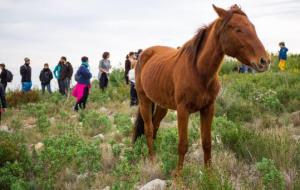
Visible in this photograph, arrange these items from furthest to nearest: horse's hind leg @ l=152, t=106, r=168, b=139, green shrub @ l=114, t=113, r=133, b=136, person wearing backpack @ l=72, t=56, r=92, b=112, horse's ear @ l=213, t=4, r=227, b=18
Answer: person wearing backpack @ l=72, t=56, r=92, b=112 → green shrub @ l=114, t=113, r=133, b=136 → horse's hind leg @ l=152, t=106, r=168, b=139 → horse's ear @ l=213, t=4, r=227, b=18

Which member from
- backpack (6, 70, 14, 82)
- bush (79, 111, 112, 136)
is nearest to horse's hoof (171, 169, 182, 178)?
bush (79, 111, 112, 136)

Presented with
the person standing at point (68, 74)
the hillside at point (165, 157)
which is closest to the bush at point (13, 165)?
the hillside at point (165, 157)

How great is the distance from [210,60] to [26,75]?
15929 millimetres

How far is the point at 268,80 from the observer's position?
1577cm

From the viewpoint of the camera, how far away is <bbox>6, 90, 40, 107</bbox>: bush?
19.7 metres

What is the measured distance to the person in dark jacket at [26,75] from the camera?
2062 cm

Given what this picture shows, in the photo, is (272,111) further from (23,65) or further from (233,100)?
(23,65)

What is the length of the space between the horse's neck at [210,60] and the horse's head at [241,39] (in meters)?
0.25

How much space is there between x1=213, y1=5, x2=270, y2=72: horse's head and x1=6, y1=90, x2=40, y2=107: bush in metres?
15.2

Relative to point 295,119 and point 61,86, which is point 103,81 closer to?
point 61,86

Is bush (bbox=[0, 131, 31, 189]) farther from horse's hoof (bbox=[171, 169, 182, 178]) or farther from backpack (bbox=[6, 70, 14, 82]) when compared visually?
backpack (bbox=[6, 70, 14, 82])

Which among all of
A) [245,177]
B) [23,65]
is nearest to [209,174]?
[245,177]

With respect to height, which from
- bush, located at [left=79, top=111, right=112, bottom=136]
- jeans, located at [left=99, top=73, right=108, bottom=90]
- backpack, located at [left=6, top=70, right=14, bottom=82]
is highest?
backpack, located at [left=6, top=70, right=14, bottom=82]

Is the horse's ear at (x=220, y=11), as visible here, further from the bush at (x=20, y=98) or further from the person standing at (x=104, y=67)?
the bush at (x=20, y=98)
